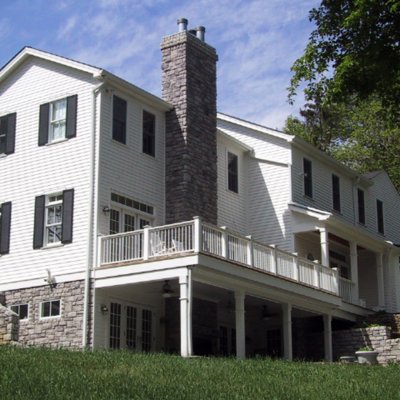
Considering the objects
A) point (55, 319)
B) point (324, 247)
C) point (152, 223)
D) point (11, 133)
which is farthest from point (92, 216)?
point (324, 247)

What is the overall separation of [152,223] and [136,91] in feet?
12.9

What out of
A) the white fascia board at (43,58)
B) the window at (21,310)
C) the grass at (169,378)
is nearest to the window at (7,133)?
the white fascia board at (43,58)

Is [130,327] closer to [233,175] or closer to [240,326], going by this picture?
[240,326]

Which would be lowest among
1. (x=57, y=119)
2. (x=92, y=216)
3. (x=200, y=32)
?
(x=92, y=216)

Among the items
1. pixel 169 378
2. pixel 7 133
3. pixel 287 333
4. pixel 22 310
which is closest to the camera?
pixel 169 378

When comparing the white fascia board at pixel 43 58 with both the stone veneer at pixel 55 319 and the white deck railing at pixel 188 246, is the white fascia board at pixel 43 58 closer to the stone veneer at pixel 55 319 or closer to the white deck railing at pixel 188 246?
the white deck railing at pixel 188 246

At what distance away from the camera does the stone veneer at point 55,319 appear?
22578 mm

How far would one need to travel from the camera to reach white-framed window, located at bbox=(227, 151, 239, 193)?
29.4m

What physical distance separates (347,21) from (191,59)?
329 inches

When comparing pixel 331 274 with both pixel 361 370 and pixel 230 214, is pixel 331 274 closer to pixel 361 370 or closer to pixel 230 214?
pixel 230 214

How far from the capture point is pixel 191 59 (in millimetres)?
27062

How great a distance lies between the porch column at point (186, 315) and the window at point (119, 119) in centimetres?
530

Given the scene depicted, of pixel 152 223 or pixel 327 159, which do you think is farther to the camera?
pixel 327 159

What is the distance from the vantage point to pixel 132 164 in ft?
81.4
